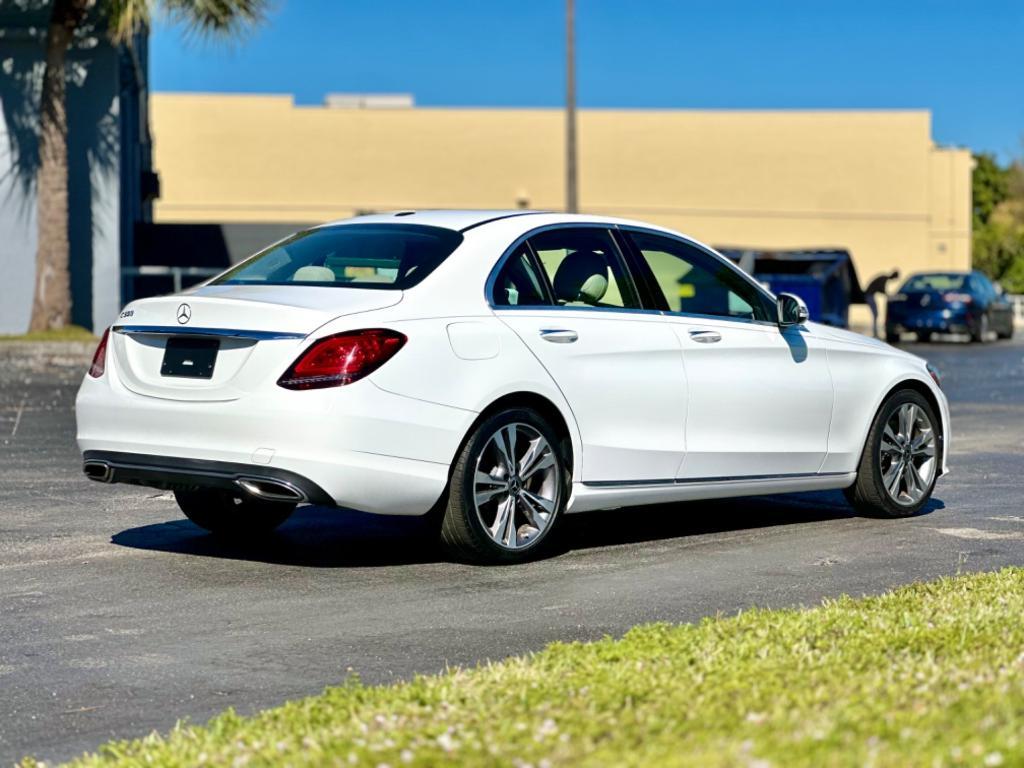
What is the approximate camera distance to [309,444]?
6961 millimetres

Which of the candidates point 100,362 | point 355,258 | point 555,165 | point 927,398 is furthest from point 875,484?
point 555,165

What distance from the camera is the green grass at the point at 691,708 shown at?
151 inches

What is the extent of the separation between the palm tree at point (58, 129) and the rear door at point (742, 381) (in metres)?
17.2

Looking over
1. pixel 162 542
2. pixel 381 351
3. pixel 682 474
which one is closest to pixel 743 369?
pixel 682 474

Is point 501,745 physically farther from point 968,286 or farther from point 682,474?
point 968,286

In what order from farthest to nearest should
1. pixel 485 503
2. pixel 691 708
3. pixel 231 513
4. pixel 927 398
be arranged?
pixel 927 398, pixel 231 513, pixel 485 503, pixel 691 708

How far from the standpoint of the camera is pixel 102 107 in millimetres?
27375

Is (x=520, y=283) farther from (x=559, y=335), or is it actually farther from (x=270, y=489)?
(x=270, y=489)

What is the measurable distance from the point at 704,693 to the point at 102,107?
24.3 metres

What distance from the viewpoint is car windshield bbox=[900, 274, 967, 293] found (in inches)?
1378

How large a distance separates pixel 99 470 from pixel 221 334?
86 cm

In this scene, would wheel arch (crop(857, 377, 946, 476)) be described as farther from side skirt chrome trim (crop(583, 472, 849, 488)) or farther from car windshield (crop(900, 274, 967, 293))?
car windshield (crop(900, 274, 967, 293))

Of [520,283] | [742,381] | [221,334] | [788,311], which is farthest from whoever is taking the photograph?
[788,311]

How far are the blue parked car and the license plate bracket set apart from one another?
28327 millimetres
